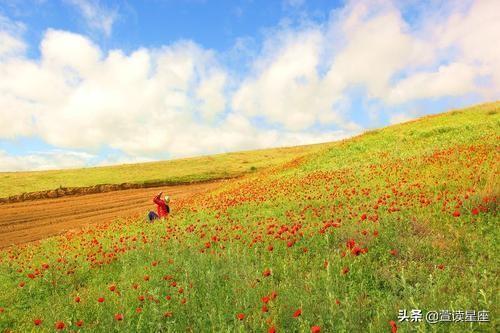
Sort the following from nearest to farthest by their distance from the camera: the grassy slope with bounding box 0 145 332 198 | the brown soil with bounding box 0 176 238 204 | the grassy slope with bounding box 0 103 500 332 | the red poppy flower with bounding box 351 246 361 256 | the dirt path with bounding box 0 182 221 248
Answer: the grassy slope with bounding box 0 103 500 332 < the red poppy flower with bounding box 351 246 361 256 < the dirt path with bounding box 0 182 221 248 < the brown soil with bounding box 0 176 238 204 < the grassy slope with bounding box 0 145 332 198

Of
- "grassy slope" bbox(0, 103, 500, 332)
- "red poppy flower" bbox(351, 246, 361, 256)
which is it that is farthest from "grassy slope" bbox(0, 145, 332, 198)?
"red poppy flower" bbox(351, 246, 361, 256)

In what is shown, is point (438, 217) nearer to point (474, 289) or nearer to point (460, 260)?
point (460, 260)

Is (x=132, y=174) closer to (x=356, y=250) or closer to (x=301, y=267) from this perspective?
(x=301, y=267)

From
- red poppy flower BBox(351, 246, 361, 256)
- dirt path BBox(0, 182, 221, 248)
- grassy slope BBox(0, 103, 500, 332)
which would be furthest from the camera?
dirt path BBox(0, 182, 221, 248)

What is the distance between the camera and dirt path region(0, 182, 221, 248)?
24.3 metres

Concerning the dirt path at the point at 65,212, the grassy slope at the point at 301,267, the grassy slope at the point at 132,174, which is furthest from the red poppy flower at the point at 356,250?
the grassy slope at the point at 132,174

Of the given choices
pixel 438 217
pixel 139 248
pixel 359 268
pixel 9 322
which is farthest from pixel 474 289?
pixel 139 248

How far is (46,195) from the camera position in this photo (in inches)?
1470

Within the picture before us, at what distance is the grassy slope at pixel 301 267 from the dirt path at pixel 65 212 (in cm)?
844

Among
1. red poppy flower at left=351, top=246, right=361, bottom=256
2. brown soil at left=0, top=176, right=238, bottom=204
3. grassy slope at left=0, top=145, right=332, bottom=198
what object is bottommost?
red poppy flower at left=351, top=246, right=361, bottom=256

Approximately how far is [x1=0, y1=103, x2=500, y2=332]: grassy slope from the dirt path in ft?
27.7

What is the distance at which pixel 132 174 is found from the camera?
4831 centimetres

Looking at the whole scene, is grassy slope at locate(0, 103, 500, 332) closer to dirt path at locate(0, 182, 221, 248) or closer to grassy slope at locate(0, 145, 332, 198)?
dirt path at locate(0, 182, 221, 248)

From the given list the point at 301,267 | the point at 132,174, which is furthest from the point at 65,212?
the point at 301,267
